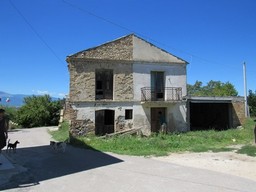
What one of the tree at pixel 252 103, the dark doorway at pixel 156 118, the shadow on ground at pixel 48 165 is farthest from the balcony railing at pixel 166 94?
the tree at pixel 252 103

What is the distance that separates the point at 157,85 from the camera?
76.7 ft

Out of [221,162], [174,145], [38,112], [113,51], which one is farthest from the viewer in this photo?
[38,112]

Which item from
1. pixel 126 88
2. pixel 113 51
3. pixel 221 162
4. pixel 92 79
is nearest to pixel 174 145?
pixel 221 162

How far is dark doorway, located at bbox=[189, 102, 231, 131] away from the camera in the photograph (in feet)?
85.9

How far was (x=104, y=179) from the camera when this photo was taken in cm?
809

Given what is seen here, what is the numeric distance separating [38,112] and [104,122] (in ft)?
64.0

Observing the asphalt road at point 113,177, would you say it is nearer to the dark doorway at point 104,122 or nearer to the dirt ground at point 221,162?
the dirt ground at point 221,162

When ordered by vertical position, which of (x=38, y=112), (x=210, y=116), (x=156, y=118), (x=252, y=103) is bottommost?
(x=156, y=118)

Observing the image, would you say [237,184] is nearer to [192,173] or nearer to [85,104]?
[192,173]

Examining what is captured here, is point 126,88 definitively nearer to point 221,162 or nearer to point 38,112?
point 221,162

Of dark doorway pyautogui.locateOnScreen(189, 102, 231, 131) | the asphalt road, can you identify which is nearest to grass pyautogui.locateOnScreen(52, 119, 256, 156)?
the asphalt road

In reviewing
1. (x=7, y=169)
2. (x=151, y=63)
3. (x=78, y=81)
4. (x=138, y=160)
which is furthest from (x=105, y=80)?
(x=7, y=169)

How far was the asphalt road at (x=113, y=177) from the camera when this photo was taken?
7.18 meters

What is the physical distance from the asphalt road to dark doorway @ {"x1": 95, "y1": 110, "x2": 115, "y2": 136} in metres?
10.2
